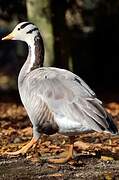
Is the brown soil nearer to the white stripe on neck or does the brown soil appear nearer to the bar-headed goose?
the bar-headed goose

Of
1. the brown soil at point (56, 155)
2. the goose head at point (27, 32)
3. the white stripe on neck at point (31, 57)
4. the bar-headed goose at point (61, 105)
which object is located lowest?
the brown soil at point (56, 155)

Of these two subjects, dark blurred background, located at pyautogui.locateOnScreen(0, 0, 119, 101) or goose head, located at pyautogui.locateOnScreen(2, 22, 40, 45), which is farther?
dark blurred background, located at pyautogui.locateOnScreen(0, 0, 119, 101)

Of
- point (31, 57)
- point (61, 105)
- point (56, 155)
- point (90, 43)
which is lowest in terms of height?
point (56, 155)

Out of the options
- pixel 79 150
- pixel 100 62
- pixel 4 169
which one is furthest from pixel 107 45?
pixel 4 169

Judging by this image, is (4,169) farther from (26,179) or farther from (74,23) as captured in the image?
(74,23)

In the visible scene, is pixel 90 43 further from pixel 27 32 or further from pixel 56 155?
pixel 56 155

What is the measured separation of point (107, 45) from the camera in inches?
826

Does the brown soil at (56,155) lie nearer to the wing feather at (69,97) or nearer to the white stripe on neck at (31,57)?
the wing feather at (69,97)

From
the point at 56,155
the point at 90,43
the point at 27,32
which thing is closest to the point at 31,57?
the point at 27,32

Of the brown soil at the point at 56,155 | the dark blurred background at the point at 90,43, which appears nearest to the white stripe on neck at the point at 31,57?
the brown soil at the point at 56,155

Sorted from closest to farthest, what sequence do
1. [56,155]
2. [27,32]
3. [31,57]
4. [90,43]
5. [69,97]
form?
[69,97] → [56,155] → [31,57] → [27,32] → [90,43]

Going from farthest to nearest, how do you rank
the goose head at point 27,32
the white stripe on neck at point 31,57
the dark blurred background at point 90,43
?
the dark blurred background at point 90,43
the goose head at point 27,32
the white stripe on neck at point 31,57

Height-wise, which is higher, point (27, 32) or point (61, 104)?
point (27, 32)

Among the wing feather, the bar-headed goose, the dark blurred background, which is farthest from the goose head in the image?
the dark blurred background
